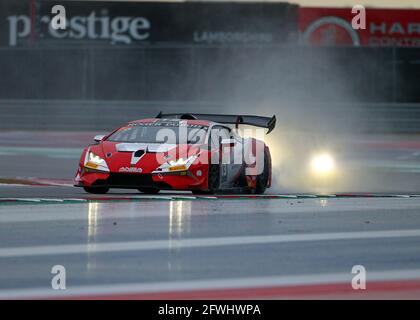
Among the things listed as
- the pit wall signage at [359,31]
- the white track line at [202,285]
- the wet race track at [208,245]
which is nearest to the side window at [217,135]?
the wet race track at [208,245]

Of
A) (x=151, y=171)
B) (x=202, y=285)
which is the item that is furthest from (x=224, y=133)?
(x=202, y=285)

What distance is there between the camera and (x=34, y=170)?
23.7 m

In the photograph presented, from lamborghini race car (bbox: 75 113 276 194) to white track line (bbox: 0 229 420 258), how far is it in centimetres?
459

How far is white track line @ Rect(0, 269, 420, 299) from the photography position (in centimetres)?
881

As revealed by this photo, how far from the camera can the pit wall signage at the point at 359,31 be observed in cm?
4991

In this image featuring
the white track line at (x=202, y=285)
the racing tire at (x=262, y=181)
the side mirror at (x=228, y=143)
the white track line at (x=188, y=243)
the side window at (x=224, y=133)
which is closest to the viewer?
the white track line at (x=202, y=285)

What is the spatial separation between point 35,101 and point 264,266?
3119 cm

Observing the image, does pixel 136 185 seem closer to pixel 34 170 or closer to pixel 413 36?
pixel 34 170

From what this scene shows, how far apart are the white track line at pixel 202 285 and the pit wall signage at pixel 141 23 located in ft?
117

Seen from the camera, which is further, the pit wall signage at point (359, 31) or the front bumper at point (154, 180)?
the pit wall signage at point (359, 31)

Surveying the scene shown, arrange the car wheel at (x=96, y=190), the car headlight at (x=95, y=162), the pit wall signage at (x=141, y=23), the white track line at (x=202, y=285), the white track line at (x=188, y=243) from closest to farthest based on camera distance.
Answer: the white track line at (x=202, y=285) < the white track line at (x=188, y=243) < the car headlight at (x=95, y=162) < the car wheel at (x=96, y=190) < the pit wall signage at (x=141, y=23)

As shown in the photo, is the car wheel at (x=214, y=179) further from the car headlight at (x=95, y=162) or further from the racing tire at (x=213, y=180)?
the car headlight at (x=95, y=162)

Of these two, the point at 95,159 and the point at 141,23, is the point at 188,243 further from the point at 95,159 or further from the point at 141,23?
the point at 141,23

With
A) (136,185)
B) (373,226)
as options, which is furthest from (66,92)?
(373,226)
